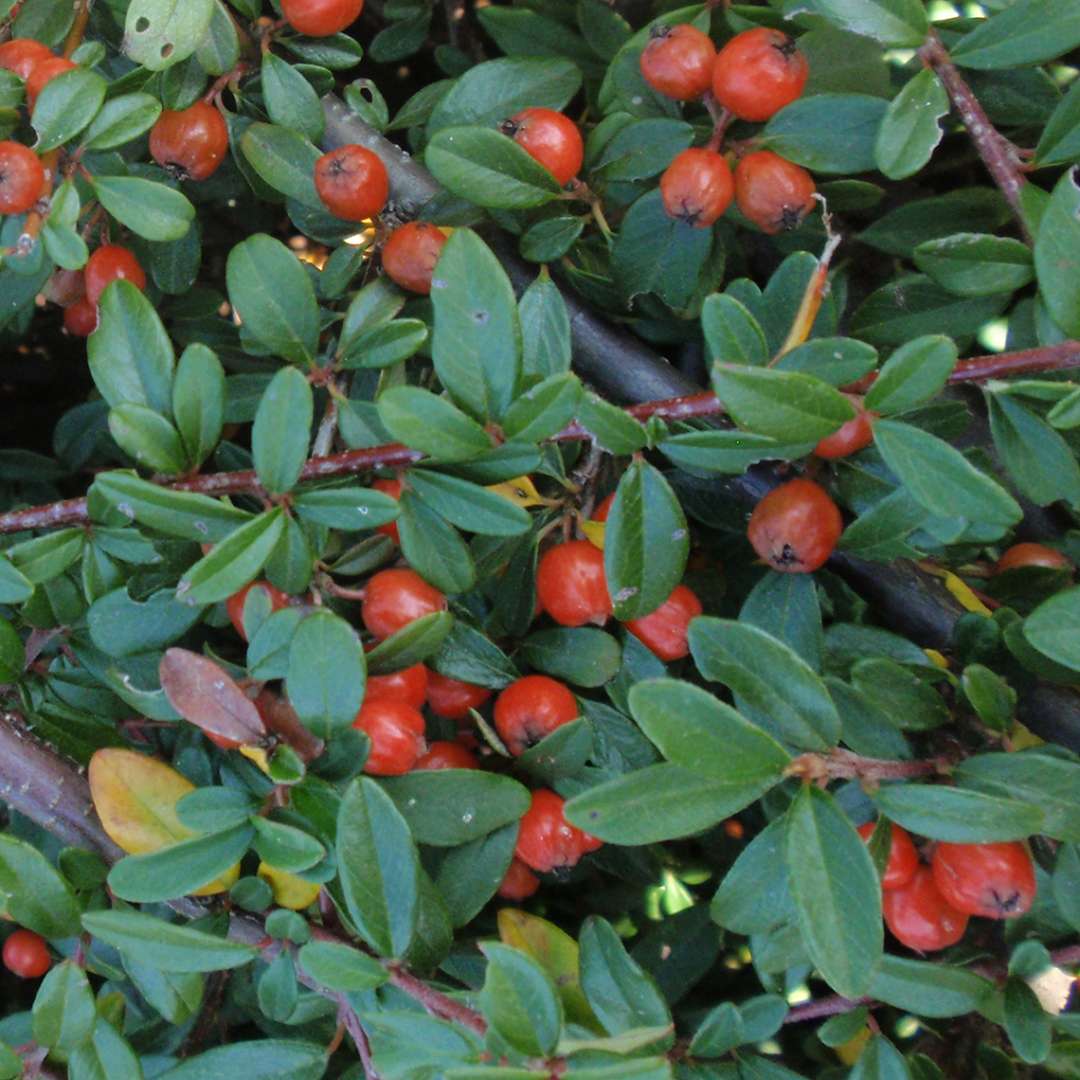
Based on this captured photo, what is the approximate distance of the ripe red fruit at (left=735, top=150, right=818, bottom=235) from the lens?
1.18 m

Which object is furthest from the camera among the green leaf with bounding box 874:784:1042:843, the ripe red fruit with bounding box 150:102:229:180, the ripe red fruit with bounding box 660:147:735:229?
the ripe red fruit with bounding box 150:102:229:180

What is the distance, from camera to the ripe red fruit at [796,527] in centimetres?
107

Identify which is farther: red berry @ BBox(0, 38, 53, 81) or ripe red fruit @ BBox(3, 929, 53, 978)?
ripe red fruit @ BBox(3, 929, 53, 978)

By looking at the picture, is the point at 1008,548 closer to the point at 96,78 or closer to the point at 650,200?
the point at 650,200

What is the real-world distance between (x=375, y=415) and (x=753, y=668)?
47 cm

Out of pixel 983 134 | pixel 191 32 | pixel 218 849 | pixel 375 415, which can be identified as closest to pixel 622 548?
pixel 375 415

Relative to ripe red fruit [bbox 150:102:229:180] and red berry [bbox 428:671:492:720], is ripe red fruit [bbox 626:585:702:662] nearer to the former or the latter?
red berry [bbox 428:671:492:720]

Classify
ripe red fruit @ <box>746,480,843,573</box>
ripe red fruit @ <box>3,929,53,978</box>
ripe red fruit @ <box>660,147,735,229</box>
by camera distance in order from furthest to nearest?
ripe red fruit @ <box>3,929,53,978</box> < ripe red fruit @ <box>660,147,735,229</box> < ripe red fruit @ <box>746,480,843,573</box>

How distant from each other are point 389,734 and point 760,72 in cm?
76

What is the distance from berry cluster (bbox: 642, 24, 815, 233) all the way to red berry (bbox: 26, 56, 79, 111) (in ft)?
2.02

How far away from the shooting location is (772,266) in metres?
1.58

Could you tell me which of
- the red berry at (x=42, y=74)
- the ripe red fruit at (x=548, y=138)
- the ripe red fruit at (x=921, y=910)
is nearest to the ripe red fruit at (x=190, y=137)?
the red berry at (x=42, y=74)

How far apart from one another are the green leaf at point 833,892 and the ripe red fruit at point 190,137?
38.0 inches

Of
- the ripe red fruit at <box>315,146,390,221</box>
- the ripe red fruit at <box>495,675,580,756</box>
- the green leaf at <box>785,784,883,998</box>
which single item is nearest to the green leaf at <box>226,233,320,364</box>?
the ripe red fruit at <box>315,146,390,221</box>
